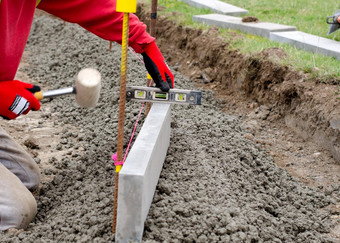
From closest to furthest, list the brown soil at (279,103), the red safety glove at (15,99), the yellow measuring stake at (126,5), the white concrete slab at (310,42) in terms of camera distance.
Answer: the yellow measuring stake at (126,5) < the red safety glove at (15,99) < the brown soil at (279,103) < the white concrete slab at (310,42)

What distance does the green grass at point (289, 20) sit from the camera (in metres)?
4.75

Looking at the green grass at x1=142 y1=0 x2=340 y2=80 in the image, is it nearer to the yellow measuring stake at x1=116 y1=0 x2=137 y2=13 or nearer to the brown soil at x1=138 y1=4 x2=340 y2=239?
the brown soil at x1=138 y1=4 x2=340 y2=239

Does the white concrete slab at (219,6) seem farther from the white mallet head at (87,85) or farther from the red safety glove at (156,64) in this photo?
the white mallet head at (87,85)

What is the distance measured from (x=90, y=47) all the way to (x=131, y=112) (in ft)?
9.10

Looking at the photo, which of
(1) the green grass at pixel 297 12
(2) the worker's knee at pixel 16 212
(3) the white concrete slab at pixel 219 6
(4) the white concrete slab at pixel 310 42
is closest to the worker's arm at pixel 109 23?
(2) the worker's knee at pixel 16 212

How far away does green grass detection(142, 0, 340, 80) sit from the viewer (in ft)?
15.6

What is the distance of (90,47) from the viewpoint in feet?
22.9

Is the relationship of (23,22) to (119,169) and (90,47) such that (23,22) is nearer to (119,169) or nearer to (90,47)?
(119,169)

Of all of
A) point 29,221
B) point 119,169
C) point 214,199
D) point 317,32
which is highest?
point 317,32

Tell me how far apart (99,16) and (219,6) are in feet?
16.2

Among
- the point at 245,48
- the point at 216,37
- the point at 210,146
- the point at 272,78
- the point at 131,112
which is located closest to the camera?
Result: the point at 210,146

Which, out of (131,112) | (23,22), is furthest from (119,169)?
(131,112)

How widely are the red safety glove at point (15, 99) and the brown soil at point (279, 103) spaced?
2261 mm

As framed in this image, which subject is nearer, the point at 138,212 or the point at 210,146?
the point at 138,212
